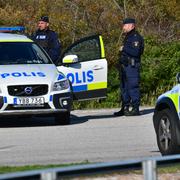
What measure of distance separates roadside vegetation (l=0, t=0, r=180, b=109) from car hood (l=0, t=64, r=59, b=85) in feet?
12.0

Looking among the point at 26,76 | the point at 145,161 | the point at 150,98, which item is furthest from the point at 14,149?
the point at 150,98

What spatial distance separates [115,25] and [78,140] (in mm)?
9651

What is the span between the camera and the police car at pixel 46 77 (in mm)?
13000

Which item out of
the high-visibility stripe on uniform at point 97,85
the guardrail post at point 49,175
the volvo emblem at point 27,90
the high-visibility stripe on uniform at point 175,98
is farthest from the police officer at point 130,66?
the guardrail post at point 49,175

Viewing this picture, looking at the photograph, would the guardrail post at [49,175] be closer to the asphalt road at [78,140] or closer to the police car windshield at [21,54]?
the asphalt road at [78,140]

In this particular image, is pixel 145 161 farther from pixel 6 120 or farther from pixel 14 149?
pixel 6 120

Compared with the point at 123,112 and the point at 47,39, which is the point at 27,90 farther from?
the point at 123,112

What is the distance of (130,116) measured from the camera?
15.5 meters

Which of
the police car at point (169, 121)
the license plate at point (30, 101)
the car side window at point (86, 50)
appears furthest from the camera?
the car side window at point (86, 50)

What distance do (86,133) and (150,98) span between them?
19.8 ft

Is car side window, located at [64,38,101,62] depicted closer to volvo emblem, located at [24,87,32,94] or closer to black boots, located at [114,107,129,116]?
black boots, located at [114,107,129,116]

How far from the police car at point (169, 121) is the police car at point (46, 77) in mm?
3615

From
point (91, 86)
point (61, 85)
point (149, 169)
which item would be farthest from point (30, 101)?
point (149, 169)

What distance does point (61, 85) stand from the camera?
13.6 meters
